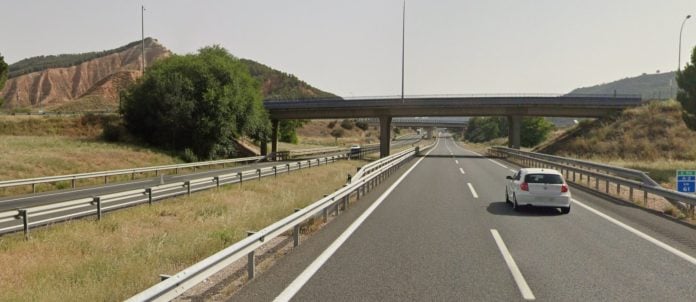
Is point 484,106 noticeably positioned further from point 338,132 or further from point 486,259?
point 338,132

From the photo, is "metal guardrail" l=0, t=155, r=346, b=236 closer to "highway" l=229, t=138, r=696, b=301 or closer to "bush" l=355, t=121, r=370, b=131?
"highway" l=229, t=138, r=696, b=301

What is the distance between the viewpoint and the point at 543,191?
12.5m

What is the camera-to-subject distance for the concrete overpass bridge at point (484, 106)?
48.6 m

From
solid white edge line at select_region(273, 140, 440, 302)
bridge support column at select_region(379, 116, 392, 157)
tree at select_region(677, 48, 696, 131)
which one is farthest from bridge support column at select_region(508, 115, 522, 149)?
solid white edge line at select_region(273, 140, 440, 302)

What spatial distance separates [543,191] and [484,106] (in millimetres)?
38271

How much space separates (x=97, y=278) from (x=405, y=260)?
171 inches

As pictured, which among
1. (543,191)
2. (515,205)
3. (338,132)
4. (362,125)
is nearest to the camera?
(543,191)

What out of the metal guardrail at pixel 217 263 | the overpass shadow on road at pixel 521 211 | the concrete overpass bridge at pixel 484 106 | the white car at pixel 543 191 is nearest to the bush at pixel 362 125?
the concrete overpass bridge at pixel 484 106

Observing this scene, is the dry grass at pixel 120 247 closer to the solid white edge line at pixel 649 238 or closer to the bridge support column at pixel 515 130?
the solid white edge line at pixel 649 238

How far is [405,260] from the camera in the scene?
7.35 meters

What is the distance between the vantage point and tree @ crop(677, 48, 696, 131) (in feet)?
108

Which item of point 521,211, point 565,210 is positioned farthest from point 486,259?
point 565,210

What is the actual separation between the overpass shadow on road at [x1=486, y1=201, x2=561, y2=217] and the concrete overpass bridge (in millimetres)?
36893

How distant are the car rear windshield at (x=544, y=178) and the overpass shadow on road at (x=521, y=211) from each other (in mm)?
818
